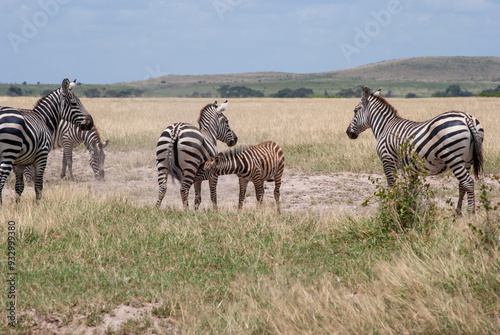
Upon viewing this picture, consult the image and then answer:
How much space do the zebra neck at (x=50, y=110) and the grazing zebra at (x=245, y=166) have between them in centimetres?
284

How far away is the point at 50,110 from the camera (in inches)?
353

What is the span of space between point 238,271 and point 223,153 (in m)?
3.28

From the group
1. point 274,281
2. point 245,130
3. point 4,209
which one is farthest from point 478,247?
point 245,130

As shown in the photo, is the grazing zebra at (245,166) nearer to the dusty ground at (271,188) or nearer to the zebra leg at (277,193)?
the zebra leg at (277,193)

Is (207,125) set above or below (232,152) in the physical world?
above

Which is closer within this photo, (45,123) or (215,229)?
(215,229)

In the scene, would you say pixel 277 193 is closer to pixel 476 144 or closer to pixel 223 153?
pixel 223 153

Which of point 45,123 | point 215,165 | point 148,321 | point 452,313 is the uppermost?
point 45,123

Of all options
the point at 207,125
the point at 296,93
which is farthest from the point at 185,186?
the point at 296,93

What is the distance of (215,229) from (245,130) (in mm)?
12297

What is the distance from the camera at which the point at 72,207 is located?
25.2 feet

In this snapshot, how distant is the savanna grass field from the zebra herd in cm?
69

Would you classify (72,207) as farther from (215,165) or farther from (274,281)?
(274,281)

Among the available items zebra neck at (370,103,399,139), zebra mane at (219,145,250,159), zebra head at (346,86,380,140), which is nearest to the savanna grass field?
zebra mane at (219,145,250,159)
